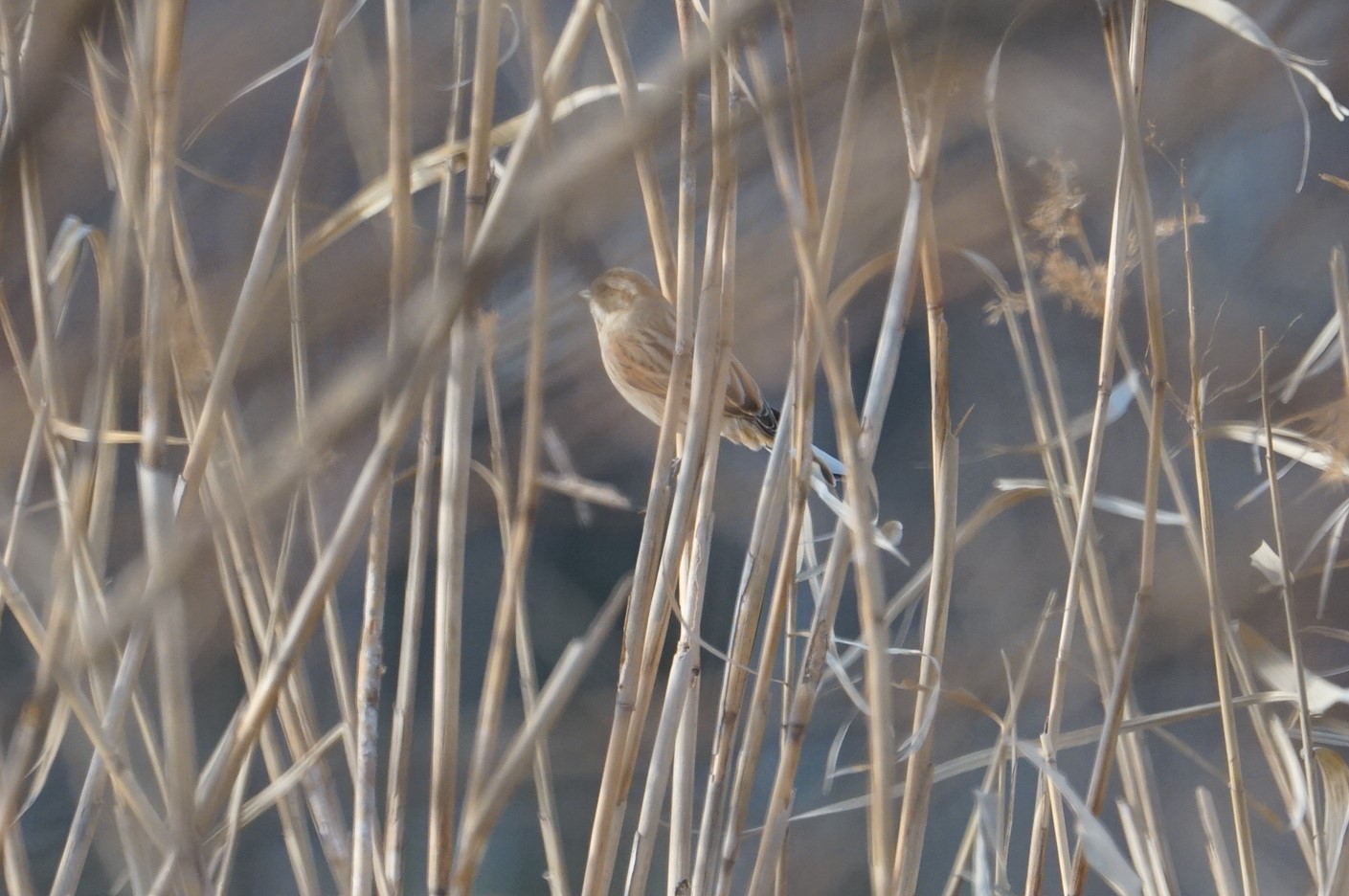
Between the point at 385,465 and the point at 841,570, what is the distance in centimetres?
39

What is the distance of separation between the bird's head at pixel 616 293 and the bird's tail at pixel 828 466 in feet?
1.73

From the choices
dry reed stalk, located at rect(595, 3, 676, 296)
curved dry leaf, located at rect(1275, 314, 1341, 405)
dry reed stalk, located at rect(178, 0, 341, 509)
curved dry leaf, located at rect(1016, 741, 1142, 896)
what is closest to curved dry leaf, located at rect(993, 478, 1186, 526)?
curved dry leaf, located at rect(1275, 314, 1341, 405)

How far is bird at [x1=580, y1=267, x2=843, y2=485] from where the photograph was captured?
176 cm

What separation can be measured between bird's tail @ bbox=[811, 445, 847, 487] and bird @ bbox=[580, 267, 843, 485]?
0.68 ft

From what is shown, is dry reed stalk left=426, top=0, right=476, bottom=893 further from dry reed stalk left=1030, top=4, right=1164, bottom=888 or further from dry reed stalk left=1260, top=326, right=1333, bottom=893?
dry reed stalk left=1260, top=326, right=1333, bottom=893

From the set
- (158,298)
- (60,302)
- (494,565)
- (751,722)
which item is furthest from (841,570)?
(494,565)

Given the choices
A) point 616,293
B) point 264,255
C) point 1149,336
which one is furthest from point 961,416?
point 264,255

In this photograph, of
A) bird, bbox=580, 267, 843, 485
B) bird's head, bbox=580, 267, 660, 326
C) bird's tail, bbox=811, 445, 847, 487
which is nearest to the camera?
bird's tail, bbox=811, 445, 847, 487

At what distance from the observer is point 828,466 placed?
4.86ft

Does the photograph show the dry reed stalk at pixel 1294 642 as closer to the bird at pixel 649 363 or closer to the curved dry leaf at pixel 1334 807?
the curved dry leaf at pixel 1334 807

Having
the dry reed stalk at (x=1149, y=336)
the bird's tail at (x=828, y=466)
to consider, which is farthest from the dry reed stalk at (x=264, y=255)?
the bird's tail at (x=828, y=466)

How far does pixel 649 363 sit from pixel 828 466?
456 millimetres

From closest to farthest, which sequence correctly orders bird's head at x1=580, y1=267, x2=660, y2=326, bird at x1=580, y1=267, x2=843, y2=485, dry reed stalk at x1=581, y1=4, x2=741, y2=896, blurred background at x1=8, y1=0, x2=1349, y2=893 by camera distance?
dry reed stalk at x1=581, y1=4, x2=741, y2=896 < bird at x1=580, y1=267, x2=843, y2=485 < bird's head at x1=580, y1=267, x2=660, y2=326 < blurred background at x1=8, y1=0, x2=1349, y2=893

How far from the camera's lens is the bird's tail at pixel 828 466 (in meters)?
1.44
